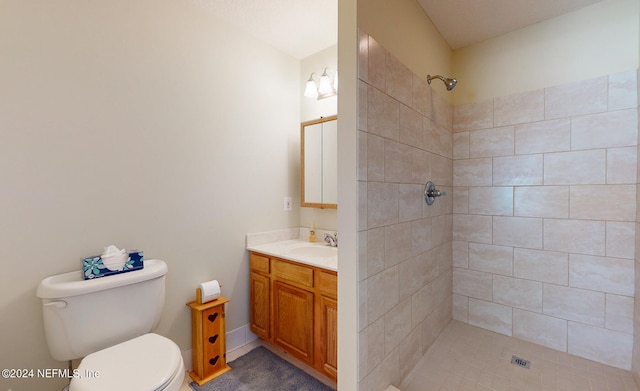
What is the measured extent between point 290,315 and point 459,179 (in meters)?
1.63

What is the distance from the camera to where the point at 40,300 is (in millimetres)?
1379

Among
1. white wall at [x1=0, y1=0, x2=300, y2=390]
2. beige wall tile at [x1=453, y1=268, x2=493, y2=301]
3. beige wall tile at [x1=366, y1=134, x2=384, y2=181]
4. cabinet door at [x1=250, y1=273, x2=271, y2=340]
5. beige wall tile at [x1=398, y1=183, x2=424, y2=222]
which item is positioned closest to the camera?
beige wall tile at [x1=366, y1=134, x2=384, y2=181]

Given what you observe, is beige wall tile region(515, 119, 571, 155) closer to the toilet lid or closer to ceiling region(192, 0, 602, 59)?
ceiling region(192, 0, 602, 59)

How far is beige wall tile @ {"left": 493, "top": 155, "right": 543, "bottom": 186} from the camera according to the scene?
5.83 feet

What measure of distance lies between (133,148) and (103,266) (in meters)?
0.71

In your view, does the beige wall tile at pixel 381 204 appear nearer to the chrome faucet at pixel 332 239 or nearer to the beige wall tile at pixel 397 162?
the beige wall tile at pixel 397 162

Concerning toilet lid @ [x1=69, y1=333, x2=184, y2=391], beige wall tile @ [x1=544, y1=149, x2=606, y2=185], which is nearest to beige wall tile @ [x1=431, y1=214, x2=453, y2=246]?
beige wall tile @ [x1=544, y1=149, x2=606, y2=185]

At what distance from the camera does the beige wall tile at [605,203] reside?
1521mm

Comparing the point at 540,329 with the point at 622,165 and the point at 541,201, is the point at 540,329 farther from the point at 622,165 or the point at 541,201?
the point at 622,165

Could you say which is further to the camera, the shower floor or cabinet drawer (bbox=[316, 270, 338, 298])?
cabinet drawer (bbox=[316, 270, 338, 298])

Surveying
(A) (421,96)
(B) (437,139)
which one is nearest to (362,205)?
(A) (421,96)

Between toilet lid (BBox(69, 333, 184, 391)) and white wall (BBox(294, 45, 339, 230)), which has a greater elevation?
white wall (BBox(294, 45, 339, 230))

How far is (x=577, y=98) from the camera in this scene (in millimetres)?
1646

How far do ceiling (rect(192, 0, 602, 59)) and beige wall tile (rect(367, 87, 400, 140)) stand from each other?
2.48 feet
